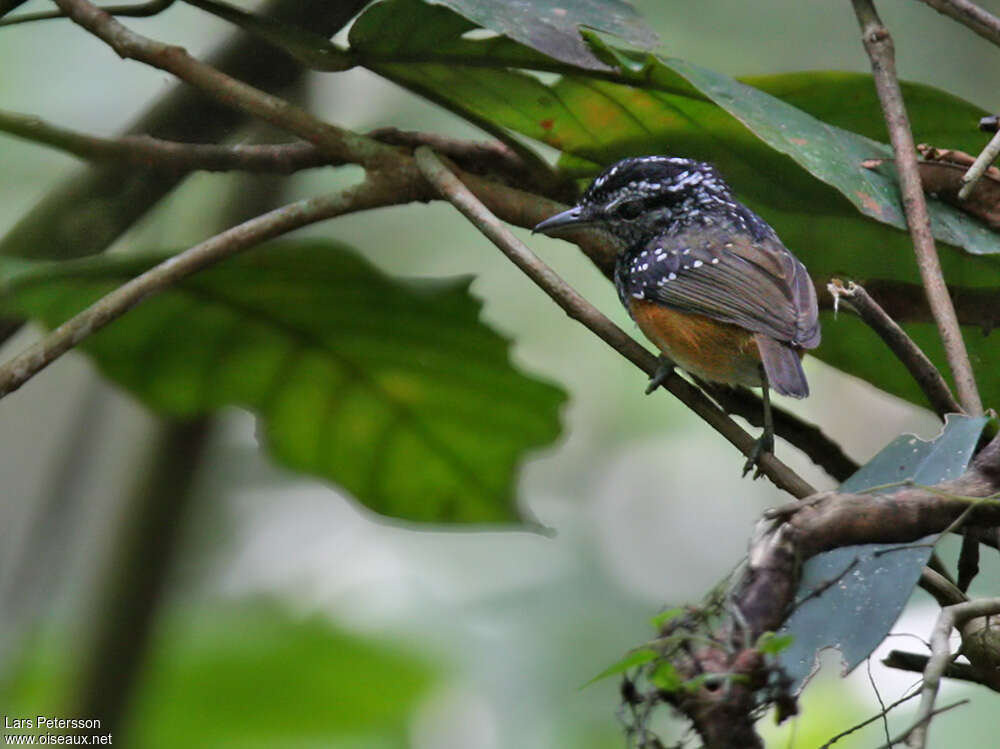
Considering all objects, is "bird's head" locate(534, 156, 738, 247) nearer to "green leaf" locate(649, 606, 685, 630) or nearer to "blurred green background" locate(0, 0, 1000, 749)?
"blurred green background" locate(0, 0, 1000, 749)

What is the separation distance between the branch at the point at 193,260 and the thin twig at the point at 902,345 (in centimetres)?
92

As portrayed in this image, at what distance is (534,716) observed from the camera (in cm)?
499

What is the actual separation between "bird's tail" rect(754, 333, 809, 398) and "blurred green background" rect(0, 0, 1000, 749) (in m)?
0.59

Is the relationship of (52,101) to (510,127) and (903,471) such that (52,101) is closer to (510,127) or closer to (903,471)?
(510,127)

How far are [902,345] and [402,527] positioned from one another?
1.90 metres

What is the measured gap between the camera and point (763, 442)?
2385 millimetres

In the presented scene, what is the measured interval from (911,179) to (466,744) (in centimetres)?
356

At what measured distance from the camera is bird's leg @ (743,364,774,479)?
6.58 ft

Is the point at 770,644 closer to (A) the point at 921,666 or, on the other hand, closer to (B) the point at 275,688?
(A) the point at 921,666

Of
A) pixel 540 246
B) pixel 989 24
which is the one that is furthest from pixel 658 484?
pixel 989 24

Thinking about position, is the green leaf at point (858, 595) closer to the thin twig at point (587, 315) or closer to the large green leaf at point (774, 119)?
the thin twig at point (587, 315)

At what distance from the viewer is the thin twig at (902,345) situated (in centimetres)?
197

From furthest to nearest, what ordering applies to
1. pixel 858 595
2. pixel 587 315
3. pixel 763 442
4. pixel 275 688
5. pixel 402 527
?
pixel 402 527 → pixel 275 688 → pixel 763 442 → pixel 587 315 → pixel 858 595

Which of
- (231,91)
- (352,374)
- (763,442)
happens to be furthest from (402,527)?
(231,91)
